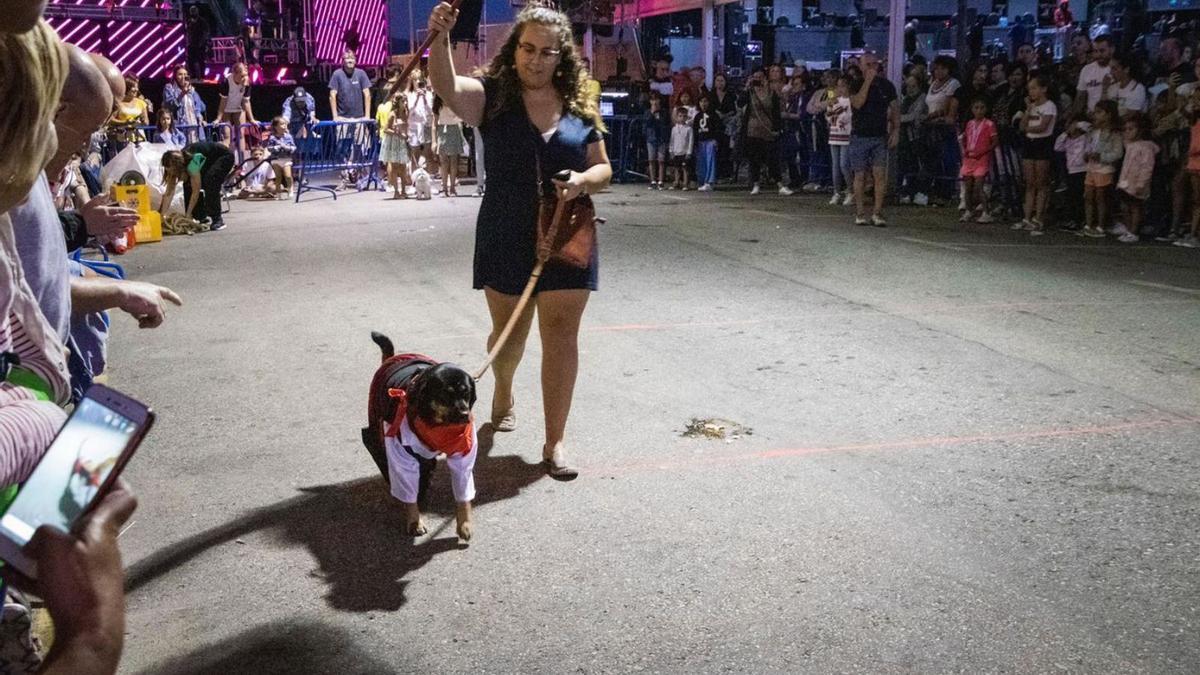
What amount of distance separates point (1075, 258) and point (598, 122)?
7.28 meters

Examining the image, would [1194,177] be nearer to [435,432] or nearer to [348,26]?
[435,432]

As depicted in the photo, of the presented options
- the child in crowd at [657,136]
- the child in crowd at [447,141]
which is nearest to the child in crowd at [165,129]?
the child in crowd at [447,141]

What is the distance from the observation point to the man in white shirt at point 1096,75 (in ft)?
40.7

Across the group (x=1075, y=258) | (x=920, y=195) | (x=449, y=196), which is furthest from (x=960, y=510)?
(x=449, y=196)

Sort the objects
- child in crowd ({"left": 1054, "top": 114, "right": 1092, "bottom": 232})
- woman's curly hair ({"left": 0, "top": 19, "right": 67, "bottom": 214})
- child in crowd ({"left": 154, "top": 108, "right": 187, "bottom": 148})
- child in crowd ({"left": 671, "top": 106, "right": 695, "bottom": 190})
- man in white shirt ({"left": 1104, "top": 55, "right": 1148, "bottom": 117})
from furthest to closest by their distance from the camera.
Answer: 1. child in crowd ({"left": 671, "top": 106, "right": 695, "bottom": 190})
2. child in crowd ({"left": 154, "top": 108, "right": 187, "bottom": 148})
3. child in crowd ({"left": 1054, "top": 114, "right": 1092, "bottom": 232})
4. man in white shirt ({"left": 1104, "top": 55, "right": 1148, "bottom": 117})
5. woman's curly hair ({"left": 0, "top": 19, "right": 67, "bottom": 214})

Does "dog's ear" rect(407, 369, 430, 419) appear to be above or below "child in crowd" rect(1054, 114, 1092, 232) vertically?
below

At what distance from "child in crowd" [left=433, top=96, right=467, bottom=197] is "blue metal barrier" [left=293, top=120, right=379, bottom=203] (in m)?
2.28

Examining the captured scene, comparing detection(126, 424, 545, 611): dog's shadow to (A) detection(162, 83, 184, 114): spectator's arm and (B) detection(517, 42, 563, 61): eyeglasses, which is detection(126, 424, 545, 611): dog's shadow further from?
(A) detection(162, 83, 184, 114): spectator's arm

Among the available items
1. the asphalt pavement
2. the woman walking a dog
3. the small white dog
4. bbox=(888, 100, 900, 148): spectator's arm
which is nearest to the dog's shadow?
the asphalt pavement

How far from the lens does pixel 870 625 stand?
3.38 metres

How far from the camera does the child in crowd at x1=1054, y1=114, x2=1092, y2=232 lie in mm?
12000

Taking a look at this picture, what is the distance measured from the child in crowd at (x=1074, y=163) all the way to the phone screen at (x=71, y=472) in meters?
12.1

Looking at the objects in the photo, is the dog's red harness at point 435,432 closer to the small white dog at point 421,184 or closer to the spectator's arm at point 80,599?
the spectator's arm at point 80,599

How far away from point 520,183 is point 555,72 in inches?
20.2
